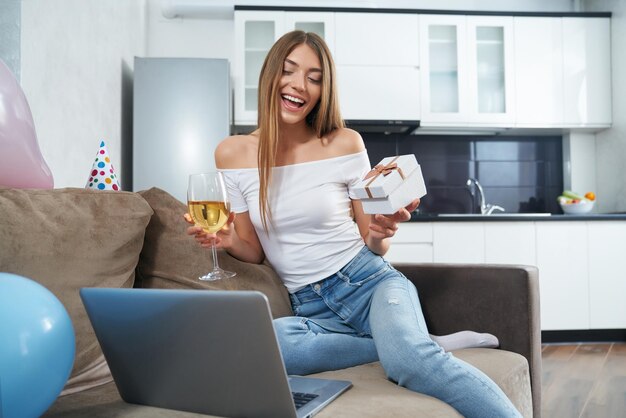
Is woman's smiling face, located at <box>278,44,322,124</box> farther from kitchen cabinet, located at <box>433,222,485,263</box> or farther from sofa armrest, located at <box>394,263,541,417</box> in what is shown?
kitchen cabinet, located at <box>433,222,485,263</box>

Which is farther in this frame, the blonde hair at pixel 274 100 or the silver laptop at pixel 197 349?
the blonde hair at pixel 274 100

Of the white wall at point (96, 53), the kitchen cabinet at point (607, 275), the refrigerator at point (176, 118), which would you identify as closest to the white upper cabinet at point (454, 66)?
the refrigerator at point (176, 118)

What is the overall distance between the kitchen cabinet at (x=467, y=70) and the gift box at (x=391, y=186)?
9.58 feet

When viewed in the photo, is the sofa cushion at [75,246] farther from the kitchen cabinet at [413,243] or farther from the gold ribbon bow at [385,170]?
the kitchen cabinet at [413,243]

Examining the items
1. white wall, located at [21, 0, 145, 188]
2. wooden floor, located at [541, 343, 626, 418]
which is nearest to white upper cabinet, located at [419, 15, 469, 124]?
wooden floor, located at [541, 343, 626, 418]

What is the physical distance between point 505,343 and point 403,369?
49 cm

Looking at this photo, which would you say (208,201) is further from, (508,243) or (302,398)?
(508,243)

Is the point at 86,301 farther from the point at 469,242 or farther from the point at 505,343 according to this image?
the point at 469,242

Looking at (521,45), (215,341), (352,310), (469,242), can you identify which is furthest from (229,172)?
(521,45)

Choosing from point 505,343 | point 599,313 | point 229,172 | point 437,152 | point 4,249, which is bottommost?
point 599,313

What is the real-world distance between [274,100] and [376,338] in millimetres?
722

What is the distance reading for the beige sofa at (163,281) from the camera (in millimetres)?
1083

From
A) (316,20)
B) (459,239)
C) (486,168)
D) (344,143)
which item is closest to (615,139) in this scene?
(486,168)

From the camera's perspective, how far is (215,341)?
→ 821 millimetres
